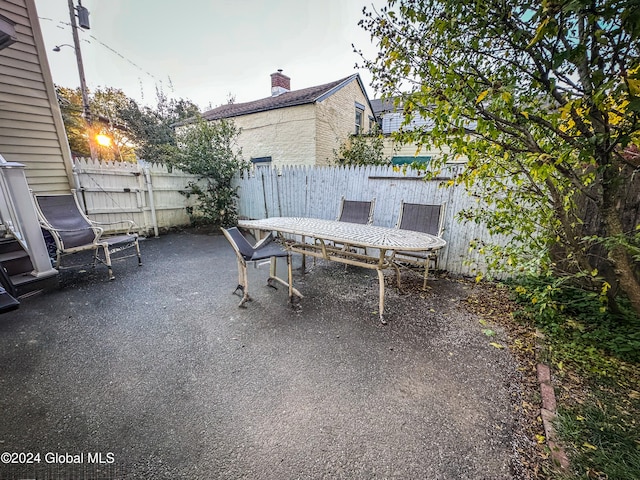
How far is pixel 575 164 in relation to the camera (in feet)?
6.07

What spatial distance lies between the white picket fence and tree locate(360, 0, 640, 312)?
164cm

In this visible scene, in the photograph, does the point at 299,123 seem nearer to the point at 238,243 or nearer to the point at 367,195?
the point at 367,195

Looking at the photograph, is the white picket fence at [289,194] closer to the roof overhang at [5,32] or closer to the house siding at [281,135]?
the roof overhang at [5,32]

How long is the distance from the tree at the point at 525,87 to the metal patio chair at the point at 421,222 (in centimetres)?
138

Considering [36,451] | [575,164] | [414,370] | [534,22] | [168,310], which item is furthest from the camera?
[168,310]

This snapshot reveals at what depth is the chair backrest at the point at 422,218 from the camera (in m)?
3.63

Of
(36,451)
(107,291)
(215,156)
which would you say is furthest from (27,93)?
(36,451)

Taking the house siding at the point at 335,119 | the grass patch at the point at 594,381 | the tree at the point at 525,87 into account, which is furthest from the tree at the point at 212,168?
the grass patch at the point at 594,381

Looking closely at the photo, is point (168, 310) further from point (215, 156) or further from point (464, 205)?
point (215, 156)

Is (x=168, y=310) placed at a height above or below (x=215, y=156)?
below

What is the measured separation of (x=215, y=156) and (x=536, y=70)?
22.1 ft

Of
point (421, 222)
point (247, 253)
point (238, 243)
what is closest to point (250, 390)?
point (247, 253)

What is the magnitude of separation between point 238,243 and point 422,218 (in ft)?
8.86

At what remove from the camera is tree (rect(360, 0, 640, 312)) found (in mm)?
1198
